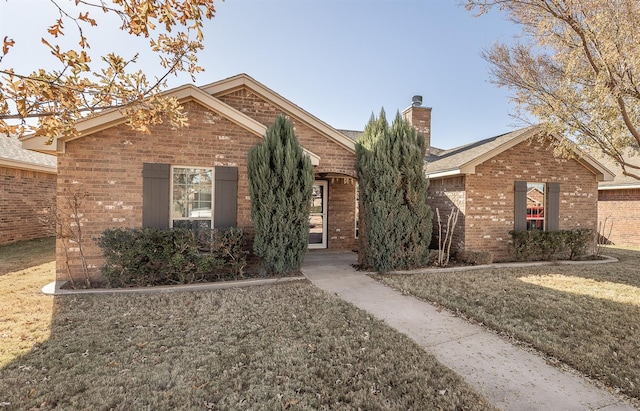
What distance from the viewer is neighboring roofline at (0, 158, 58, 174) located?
33.5ft

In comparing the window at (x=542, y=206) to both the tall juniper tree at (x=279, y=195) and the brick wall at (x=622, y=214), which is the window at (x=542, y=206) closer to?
the brick wall at (x=622, y=214)

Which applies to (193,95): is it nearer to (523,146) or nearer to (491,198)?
(491,198)

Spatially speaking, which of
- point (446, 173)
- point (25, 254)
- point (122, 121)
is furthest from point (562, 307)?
point (25, 254)

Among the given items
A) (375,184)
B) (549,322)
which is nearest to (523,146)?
(375,184)

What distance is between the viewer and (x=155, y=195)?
21.6 ft

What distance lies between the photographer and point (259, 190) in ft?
21.4

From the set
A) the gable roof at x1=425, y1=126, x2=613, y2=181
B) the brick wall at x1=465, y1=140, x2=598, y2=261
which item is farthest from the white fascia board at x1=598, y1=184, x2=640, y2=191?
the brick wall at x1=465, y1=140, x2=598, y2=261

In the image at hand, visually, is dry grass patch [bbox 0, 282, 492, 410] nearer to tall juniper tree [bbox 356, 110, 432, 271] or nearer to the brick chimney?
tall juniper tree [bbox 356, 110, 432, 271]

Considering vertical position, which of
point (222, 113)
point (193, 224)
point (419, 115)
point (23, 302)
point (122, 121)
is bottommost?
point (23, 302)

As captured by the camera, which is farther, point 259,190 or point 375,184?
point 375,184

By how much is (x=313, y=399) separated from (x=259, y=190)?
4478 millimetres

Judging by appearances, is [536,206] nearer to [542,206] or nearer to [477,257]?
[542,206]

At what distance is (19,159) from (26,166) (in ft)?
1.05

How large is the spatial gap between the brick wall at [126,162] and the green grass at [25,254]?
2917 millimetres
